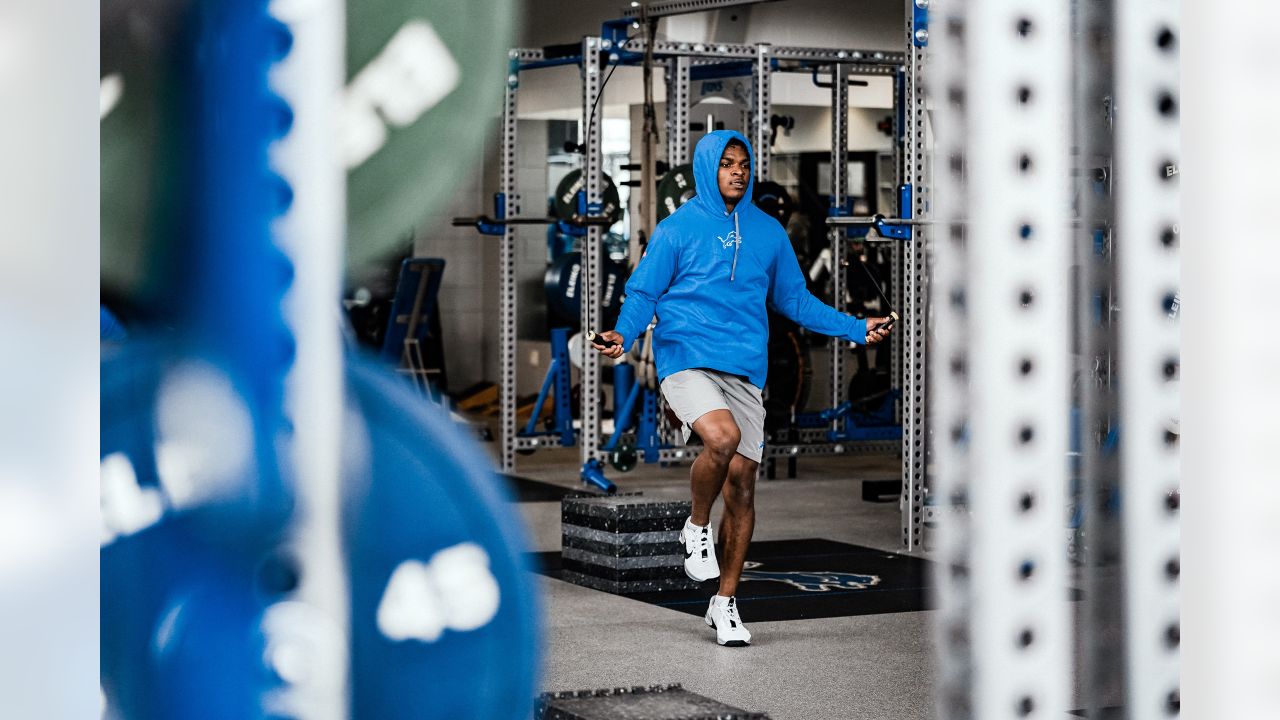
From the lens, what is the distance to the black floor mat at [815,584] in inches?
217

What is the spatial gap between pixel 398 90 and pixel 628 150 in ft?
41.8

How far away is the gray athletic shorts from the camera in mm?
4785

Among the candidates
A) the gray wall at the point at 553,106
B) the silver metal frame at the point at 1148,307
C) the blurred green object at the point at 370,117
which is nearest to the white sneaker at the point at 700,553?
the blurred green object at the point at 370,117

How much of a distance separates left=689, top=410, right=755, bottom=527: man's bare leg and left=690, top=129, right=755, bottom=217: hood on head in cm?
62

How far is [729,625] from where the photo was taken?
4.85m

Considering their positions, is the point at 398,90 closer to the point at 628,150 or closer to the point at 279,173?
the point at 279,173

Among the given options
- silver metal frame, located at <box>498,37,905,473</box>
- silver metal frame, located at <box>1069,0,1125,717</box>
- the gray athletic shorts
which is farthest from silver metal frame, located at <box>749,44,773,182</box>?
silver metal frame, located at <box>1069,0,1125,717</box>

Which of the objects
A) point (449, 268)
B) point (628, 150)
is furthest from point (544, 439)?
point (449, 268)

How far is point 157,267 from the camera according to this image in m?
1.24

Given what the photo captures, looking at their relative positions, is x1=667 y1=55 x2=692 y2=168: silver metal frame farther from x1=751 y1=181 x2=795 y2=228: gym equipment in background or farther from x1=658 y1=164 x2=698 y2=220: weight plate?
x1=751 y1=181 x2=795 y2=228: gym equipment in background

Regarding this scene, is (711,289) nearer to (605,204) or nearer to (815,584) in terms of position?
(815,584)

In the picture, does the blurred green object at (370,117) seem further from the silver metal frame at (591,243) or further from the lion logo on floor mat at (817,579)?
the silver metal frame at (591,243)

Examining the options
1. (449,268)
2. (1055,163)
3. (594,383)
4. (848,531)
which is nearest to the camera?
(1055,163)

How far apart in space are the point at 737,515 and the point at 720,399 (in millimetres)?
340
